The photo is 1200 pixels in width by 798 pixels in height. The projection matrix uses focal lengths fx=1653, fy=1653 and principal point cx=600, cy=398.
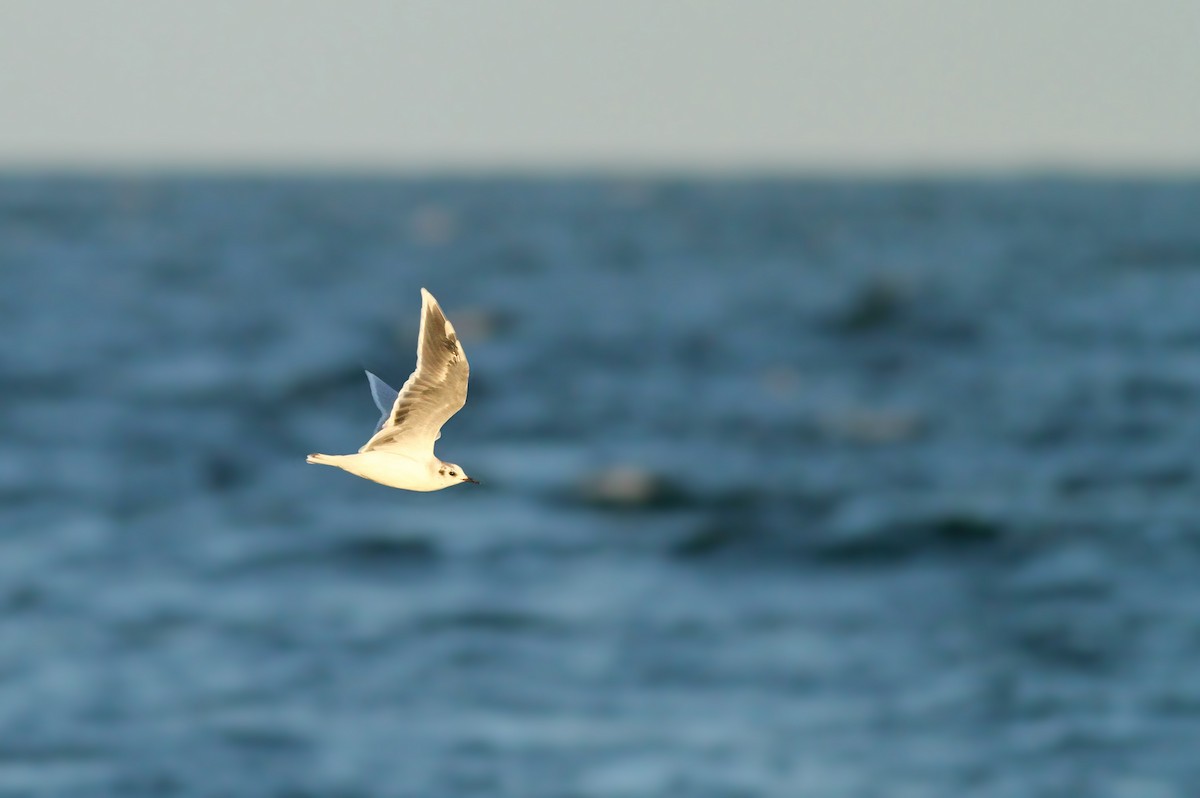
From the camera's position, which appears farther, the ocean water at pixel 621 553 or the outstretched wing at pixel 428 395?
the ocean water at pixel 621 553

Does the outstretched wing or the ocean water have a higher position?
the ocean water

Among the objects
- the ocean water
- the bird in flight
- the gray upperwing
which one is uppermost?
the ocean water

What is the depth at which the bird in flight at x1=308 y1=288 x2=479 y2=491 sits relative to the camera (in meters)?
5.35

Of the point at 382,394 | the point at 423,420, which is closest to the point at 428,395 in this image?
the point at 423,420

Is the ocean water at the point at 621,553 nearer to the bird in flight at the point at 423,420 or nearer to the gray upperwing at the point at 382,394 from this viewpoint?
the gray upperwing at the point at 382,394

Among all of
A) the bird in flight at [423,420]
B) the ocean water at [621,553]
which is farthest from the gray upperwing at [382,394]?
the ocean water at [621,553]

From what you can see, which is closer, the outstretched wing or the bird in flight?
the bird in flight

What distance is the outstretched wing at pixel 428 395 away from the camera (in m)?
5.55

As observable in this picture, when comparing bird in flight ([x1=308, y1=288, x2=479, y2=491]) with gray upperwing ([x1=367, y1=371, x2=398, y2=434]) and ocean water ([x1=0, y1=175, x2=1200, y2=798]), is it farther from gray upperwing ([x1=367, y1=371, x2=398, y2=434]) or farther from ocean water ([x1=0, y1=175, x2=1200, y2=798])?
ocean water ([x1=0, y1=175, x2=1200, y2=798])

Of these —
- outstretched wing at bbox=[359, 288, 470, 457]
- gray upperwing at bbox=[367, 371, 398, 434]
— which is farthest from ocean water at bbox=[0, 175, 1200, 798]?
outstretched wing at bbox=[359, 288, 470, 457]

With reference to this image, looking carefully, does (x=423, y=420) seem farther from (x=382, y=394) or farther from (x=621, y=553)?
(x=621, y=553)

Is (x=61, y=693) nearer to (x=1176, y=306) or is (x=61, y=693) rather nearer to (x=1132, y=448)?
(x=1132, y=448)

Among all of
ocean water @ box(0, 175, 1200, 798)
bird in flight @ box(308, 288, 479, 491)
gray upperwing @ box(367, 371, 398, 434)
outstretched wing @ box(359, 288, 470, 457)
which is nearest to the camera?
bird in flight @ box(308, 288, 479, 491)

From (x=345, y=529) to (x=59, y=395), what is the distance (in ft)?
86.2
